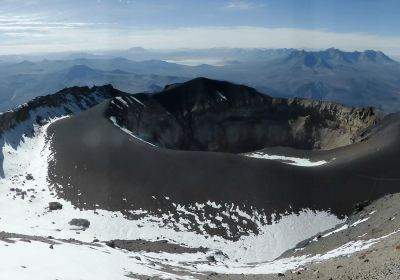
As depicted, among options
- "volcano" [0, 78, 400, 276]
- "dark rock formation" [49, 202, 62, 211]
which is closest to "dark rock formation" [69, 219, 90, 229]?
"volcano" [0, 78, 400, 276]

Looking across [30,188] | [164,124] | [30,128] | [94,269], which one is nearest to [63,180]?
[30,188]

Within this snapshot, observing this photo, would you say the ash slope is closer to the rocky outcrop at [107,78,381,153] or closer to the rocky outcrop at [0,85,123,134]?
the rocky outcrop at [0,85,123,134]

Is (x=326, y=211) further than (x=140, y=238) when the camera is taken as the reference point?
Yes

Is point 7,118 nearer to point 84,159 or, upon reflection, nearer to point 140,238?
point 84,159

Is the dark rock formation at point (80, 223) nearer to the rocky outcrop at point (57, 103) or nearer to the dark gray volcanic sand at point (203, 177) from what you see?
the dark gray volcanic sand at point (203, 177)

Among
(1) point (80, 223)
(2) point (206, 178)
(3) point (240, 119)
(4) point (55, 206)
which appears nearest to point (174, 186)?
(2) point (206, 178)

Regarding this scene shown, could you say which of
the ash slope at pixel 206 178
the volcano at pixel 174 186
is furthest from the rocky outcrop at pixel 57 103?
the ash slope at pixel 206 178
